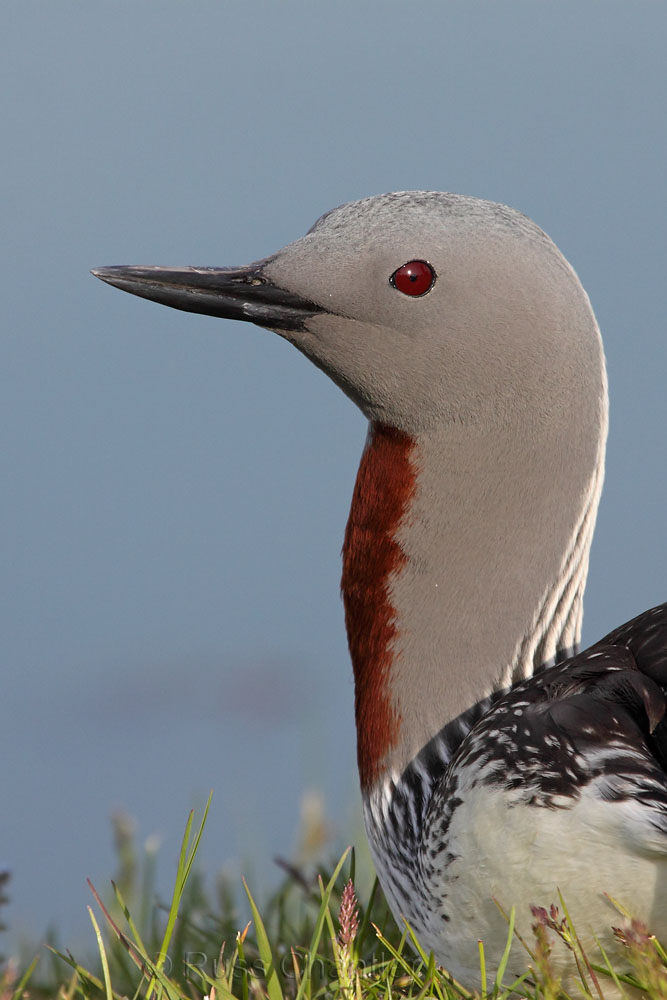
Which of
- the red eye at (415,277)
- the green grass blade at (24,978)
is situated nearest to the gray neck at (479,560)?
the red eye at (415,277)

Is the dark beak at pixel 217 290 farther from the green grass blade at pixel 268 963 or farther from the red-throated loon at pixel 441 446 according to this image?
the green grass blade at pixel 268 963

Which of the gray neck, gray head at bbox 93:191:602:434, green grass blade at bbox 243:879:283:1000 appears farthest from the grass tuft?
gray head at bbox 93:191:602:434

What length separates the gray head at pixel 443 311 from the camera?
2.87 m

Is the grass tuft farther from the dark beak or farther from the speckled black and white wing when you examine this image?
the dark beak

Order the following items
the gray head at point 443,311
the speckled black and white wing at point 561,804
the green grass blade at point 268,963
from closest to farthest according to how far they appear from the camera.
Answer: the speckled black and white wing at point 561,804 < the green grass blade at point 268,963 < the gray head at point 443,311

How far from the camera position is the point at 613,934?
2424mm

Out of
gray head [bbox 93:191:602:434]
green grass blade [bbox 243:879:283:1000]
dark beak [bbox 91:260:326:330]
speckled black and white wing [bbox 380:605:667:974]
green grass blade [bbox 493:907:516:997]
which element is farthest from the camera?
dark beak [bbox 91:260:326:330]

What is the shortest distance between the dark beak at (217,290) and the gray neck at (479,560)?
0.45 metres

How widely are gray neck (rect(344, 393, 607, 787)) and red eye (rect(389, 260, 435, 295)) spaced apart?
0.32 metres

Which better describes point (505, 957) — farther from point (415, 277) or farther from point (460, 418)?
point (415, 277)

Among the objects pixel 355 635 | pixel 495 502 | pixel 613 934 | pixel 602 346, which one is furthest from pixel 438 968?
pixel 602 346

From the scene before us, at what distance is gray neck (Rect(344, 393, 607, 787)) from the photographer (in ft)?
9.48

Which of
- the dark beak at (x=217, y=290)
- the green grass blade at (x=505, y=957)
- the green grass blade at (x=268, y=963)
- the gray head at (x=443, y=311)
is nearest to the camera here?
the green grass blade at (x=505, y=957)

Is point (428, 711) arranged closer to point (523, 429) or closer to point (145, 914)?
point (523, 429)
